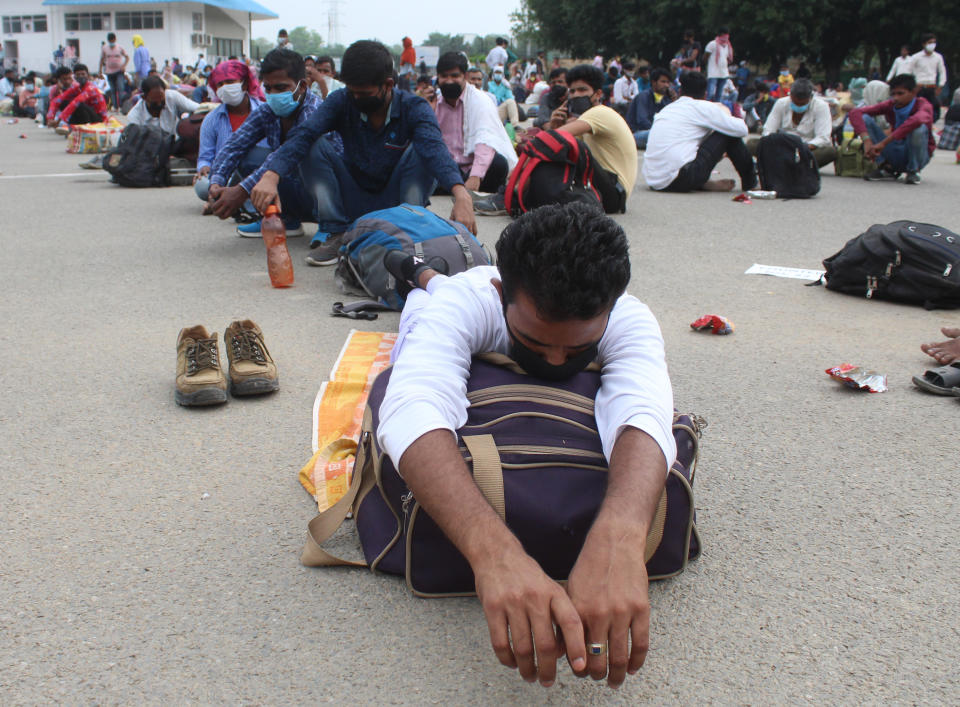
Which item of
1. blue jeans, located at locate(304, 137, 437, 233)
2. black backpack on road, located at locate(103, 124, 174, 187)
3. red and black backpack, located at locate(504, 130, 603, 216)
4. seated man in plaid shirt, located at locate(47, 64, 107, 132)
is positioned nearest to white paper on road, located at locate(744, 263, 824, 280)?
red and black backpack, located at locate(504, 130, 603, 216)

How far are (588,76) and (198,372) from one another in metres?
5.28

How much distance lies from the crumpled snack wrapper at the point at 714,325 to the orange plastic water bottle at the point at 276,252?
7.33 ft

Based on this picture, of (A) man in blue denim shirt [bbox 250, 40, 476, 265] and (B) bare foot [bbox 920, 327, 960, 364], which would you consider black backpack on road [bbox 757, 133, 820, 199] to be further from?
(B) bare foot [bbox 920, 327, 960, 364]

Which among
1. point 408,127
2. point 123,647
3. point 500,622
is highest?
point 408,127

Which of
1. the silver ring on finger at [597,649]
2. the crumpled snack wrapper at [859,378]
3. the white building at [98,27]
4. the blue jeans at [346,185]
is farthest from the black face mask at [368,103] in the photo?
the white building at [98,27]

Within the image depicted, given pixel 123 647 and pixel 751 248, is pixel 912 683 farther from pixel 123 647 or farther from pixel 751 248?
pixel 751 248

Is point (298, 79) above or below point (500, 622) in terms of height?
above

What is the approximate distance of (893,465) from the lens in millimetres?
2699

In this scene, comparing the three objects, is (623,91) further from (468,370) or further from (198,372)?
(468,370)

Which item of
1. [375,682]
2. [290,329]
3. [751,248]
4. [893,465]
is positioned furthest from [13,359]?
[751,248]

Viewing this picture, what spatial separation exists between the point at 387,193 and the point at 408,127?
1.53 ft

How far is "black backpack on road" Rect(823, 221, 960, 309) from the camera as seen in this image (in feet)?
14.3

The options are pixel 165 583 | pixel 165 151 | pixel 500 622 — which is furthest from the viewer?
pixel 165 151

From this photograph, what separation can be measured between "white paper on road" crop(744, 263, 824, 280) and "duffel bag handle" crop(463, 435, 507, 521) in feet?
12.6
